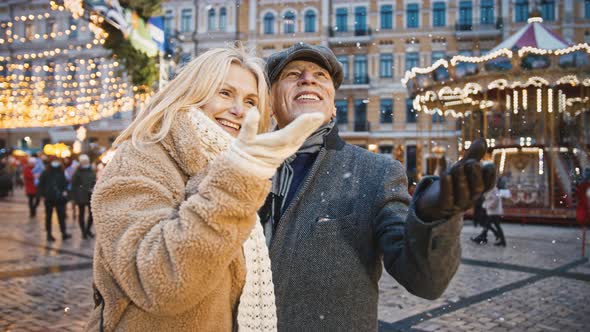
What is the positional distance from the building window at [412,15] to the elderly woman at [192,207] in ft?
95.4

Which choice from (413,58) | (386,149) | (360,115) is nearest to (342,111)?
(360,115)

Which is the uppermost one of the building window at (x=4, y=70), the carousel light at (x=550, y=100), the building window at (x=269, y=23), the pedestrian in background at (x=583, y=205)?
the building window at (x=269, y=23)

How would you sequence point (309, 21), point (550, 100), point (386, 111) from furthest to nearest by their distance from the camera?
point (386, 111) → point (309, 21) → point (550, 100)

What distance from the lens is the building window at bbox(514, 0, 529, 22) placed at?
1062 inches

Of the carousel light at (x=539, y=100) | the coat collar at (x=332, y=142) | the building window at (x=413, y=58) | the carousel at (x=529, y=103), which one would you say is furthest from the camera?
the building window at (x=413, y=58)

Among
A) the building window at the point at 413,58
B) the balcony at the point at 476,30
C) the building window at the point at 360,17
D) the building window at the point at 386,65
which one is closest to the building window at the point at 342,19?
the building window at the point at 360,17

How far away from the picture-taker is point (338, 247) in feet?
5.40

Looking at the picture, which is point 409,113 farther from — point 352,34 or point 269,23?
point 269,23

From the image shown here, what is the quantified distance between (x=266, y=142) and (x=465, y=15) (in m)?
29.9

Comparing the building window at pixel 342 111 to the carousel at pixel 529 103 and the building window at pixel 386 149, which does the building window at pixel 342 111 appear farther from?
the carousel at pixel 529 103

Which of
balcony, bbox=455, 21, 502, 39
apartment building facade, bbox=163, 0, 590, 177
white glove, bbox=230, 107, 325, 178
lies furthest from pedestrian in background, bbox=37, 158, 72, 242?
balcony, bbox=455, 21, 502, 39

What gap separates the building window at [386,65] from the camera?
29062mm

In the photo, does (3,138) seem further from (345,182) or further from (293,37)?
(345,182)

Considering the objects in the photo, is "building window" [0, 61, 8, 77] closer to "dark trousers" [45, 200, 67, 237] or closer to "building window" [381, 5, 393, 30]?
"dark trousers" [45, 200, 67, 237]
